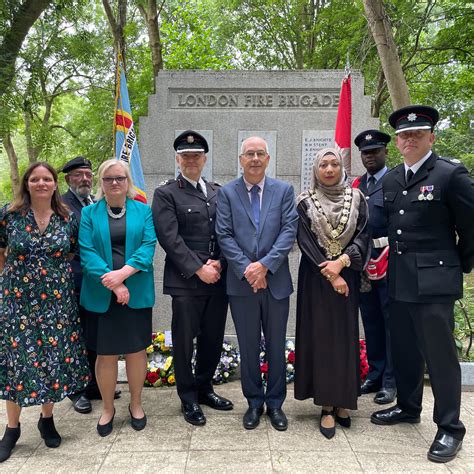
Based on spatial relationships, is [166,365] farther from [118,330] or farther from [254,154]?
[254,154]

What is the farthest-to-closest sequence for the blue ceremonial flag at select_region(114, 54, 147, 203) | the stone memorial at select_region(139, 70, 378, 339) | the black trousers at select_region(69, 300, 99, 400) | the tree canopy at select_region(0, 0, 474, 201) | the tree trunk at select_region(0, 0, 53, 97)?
the tree canopy at select_region(0, 0, 474, 201) < the tree trunk at select_region(0, 0, 53, 97) < the blue ceremonial flag at select_region(114, 54, 147, 203) < the stone memorial at select_region(139, 70, 378, 339) < the black trousers at select_region(69, 300, 99, 400)

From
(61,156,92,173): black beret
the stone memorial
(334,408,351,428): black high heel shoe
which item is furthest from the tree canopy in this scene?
(334,408,351,428): black high heel shoe

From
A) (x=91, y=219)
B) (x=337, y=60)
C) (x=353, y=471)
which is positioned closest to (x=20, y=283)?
(x=91, y=219)

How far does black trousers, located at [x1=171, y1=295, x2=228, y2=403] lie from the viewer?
11.2ft

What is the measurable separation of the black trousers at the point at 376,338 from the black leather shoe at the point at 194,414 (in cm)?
162

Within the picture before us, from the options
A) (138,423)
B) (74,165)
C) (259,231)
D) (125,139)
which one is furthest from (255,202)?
(125,139)

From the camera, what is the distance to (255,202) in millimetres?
3404

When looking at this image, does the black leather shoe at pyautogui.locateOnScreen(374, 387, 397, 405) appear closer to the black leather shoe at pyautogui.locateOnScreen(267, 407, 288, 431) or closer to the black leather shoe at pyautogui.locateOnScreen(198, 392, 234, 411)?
the black leather shoe at pyautogui.locateOnScreen(267, 407, 288, 431)

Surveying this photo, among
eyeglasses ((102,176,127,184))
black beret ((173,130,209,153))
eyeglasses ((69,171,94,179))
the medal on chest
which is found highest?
black beret ((173,130,209,153))

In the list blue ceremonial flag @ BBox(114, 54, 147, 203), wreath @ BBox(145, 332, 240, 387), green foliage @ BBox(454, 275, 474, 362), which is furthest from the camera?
blue ceremonial flag @ BBox(114, 54, 147, 203)

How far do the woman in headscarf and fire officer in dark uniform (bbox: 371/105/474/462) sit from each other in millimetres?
324

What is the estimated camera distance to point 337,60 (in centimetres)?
1357

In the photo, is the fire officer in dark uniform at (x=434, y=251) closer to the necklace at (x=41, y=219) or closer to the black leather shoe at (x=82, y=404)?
the necklace at (x=41, y=219)

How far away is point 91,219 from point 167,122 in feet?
7.17
